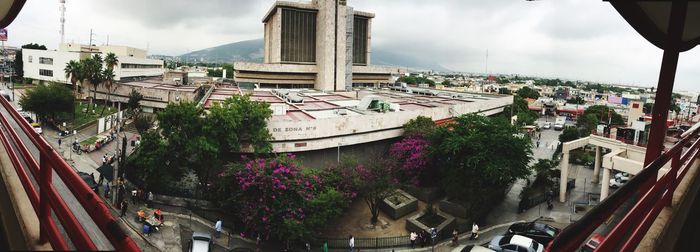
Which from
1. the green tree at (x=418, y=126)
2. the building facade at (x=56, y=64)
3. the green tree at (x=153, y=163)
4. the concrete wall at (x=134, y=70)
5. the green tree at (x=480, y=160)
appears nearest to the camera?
the green tree at (x=153, y=163)

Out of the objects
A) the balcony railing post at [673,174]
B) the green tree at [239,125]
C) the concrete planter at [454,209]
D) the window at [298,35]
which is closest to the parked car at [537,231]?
the concrete planter at [454,209]

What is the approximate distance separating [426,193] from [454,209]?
180 centimetres

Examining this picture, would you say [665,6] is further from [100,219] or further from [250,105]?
[250,105]

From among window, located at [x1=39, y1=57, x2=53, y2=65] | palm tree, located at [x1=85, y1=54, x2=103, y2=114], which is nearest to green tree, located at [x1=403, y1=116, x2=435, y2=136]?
palm tree, located at [x1=85, y1=54, x2=103, y2=114]

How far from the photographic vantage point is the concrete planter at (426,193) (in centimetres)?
2044

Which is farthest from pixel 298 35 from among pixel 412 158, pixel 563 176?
pixel 563 176

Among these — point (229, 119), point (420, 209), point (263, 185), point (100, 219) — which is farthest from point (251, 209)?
point (100, 219)

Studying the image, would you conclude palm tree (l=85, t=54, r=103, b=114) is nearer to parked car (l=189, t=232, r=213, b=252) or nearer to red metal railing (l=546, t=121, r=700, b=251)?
parked car (l=189, t=232, r=213, b=252)

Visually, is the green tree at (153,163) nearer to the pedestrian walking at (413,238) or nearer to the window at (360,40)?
the pedestrian walking at (413,238)

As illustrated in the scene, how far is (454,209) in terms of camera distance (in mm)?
19125

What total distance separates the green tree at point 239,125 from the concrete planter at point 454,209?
8.82 metres

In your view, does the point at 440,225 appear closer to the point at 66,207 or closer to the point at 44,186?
the point at 44,186

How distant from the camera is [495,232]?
58.1 ft

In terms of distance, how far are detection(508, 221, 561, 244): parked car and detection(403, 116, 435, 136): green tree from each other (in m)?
7.09
